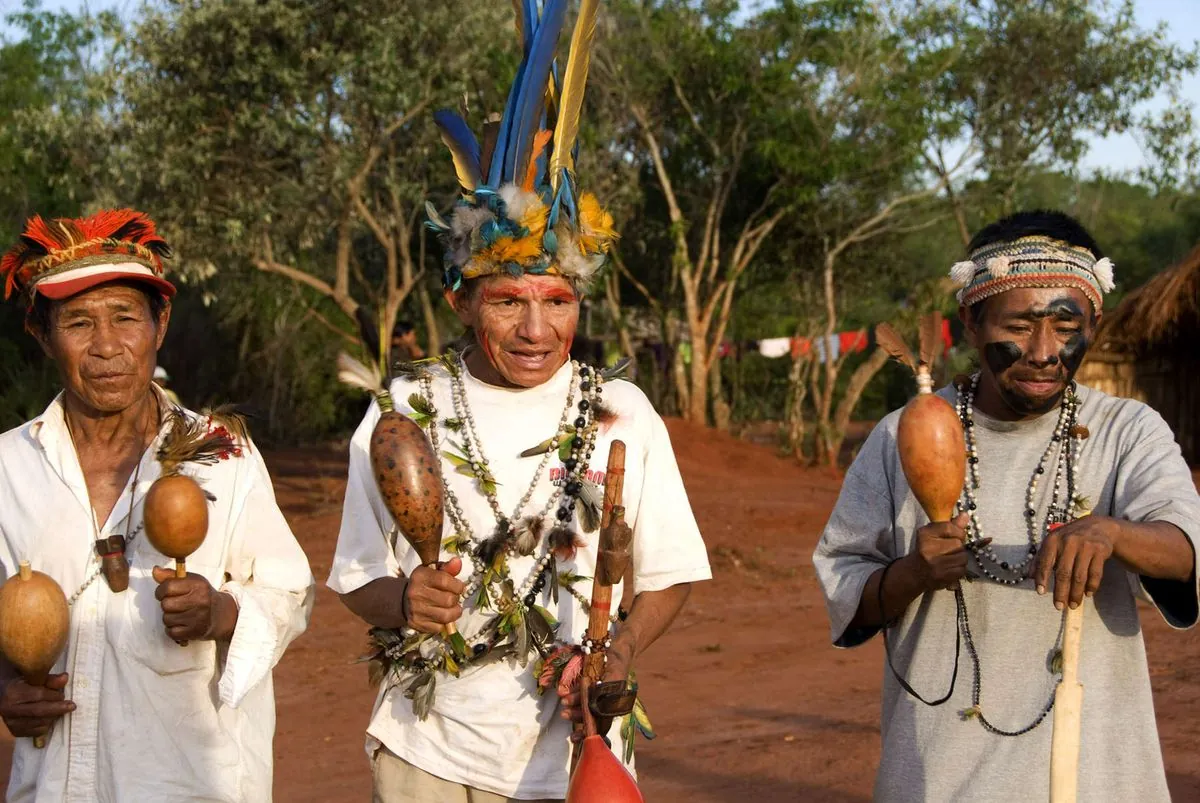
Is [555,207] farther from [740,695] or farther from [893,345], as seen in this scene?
[740,695]

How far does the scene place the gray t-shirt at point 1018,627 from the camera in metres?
3.08

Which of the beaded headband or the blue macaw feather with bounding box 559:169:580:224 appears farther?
the blue macaw feather with bounding box 559:169:580:224

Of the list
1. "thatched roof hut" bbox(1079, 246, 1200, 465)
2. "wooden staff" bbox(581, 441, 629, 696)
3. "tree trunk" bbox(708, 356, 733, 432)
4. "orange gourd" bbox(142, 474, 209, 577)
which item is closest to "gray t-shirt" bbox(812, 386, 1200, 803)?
"wooden staff" bbox(581, 441, 629, 696)

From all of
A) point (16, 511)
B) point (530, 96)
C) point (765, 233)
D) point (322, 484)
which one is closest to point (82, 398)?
point (16, 511)

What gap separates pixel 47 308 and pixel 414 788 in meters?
1.54

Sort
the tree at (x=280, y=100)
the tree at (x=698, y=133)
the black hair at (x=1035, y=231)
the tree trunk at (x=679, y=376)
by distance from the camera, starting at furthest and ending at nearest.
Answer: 1. the tree trunk at (x=679, y=376)
2. the tree at (x=698, y=133)
3. the tree at (x=280, y=100)
4. the black hair at (x=1035, y=231)

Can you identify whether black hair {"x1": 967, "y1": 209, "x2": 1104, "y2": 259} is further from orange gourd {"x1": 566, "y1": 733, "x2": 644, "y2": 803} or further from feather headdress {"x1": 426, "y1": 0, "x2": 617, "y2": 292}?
orange gourd {"x1": 566, "y1": 733, "x2": 644, "y2": 803}

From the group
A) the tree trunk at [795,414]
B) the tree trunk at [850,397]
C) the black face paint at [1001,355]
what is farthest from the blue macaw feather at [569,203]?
the tree trunk at [795,414]

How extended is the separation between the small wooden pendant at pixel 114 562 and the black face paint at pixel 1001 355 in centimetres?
217

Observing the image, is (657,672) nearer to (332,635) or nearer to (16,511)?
(332,635)

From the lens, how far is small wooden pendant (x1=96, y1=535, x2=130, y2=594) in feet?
10.5

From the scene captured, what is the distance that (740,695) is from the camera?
29.0 feet

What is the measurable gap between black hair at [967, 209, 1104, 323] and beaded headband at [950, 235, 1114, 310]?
0.02 meters

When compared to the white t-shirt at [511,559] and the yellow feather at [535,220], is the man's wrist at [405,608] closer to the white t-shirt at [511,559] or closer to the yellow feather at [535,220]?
the white t-shirt at [511,559]
